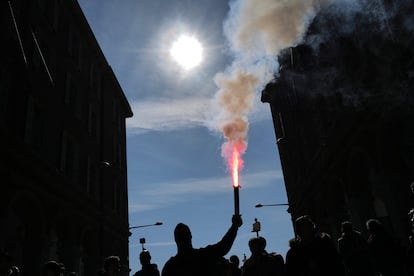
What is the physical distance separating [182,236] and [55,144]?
14.7 meters

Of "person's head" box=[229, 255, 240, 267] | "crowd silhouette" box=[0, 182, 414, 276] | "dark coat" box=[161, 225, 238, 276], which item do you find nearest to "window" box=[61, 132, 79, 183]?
"person's head" box=[229, 255, 240, 267]

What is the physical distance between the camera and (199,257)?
3.41 metres

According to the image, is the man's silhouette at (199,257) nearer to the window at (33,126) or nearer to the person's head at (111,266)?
the person's head at (111,266)

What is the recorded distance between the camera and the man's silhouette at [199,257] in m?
3.34

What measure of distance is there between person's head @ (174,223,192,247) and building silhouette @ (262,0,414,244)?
13.9ft

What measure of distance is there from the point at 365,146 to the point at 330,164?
13.6ft

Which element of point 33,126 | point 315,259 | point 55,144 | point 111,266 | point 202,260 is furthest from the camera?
point 55,144

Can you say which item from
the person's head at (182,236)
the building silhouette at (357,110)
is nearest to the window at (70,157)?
the building silhouette at (357,110)

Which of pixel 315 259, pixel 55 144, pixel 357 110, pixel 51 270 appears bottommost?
pixel 315 259

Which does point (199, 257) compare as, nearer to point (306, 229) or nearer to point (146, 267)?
point (306, 229)

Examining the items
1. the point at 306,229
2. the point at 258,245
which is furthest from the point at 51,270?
the point at 306,229

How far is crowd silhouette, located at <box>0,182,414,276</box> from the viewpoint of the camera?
341 centimetres

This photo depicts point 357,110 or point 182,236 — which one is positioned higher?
point 357,110

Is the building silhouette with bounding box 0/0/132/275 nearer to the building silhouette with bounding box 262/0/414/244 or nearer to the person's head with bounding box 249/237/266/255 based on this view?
the person's head with bounding box 249/237/266/255
